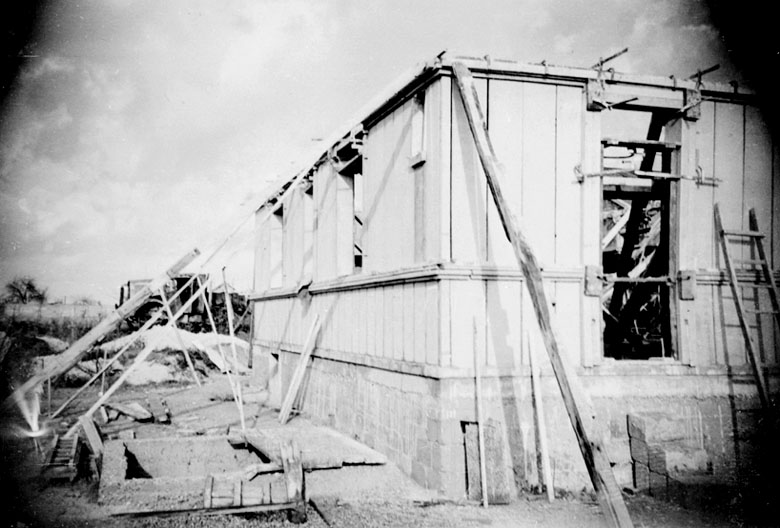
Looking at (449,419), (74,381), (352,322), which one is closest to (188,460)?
(352,322)

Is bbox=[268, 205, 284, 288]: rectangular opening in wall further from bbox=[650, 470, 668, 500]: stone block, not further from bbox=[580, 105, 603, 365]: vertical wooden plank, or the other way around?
bbox=[650, 470, 668, 500]: stone block

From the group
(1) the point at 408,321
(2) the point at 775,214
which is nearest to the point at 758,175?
(2) the point at 775,214

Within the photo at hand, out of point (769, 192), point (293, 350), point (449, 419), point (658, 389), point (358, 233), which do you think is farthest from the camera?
point (358, 233)

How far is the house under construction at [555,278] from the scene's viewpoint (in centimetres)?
735

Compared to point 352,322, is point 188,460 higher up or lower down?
lower down

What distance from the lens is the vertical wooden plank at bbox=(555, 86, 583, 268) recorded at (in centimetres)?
792

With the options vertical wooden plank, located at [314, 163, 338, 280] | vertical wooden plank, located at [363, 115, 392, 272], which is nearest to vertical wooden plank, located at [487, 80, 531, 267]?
vertical wooden plank, located at [363, 115, 392, 272]

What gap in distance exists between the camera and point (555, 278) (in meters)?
7.80

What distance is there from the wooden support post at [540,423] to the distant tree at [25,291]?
31.7 meters

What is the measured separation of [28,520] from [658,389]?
26.1 ft

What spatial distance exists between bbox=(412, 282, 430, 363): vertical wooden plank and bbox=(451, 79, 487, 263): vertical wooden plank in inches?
29.6

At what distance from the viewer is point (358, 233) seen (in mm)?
16859

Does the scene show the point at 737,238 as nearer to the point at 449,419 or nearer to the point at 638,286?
the point at 638,286

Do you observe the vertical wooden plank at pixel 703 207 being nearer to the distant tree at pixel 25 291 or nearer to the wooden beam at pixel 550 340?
the wooden beam at pixel 550 340
